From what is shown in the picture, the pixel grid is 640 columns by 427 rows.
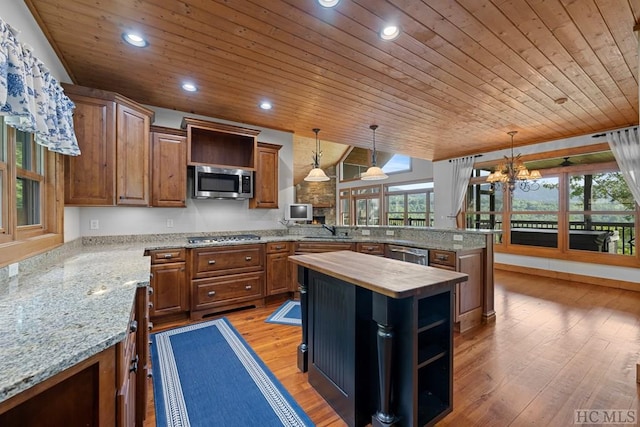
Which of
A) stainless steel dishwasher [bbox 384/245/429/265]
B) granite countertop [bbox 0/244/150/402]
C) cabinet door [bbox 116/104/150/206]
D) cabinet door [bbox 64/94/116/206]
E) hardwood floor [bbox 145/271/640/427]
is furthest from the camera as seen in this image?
stainless steel dishwasher [bbox 384/245/429/265]

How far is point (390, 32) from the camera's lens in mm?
2129

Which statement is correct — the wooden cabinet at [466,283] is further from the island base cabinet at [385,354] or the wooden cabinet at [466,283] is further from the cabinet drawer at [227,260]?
the cabinet drawer at [227,260]

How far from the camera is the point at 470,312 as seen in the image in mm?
3049

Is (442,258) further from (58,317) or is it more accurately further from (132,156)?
(132,156)

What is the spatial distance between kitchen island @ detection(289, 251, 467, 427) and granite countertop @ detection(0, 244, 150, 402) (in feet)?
3.59

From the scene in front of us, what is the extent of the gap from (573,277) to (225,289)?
5.98m

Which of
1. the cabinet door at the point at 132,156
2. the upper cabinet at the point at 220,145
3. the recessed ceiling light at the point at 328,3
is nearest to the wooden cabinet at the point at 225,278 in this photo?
the cabinet door at the point at 132,156

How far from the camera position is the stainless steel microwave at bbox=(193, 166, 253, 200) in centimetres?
355

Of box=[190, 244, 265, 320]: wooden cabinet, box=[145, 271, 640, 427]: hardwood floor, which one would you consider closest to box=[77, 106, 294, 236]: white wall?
box=[190, 244, 265, 320]: wooden cabinet

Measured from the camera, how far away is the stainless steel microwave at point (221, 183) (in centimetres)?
355

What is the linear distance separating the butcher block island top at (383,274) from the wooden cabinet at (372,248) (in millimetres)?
1594

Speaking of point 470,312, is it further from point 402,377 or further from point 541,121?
point 541,121

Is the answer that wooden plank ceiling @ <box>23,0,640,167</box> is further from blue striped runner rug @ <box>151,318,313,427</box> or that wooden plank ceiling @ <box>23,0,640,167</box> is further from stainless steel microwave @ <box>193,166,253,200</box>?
blue striped runner rug @ <box>151,318,313,427</box>

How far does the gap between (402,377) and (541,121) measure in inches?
183
